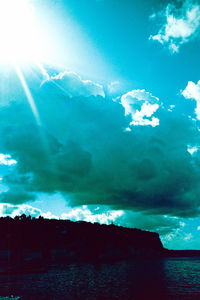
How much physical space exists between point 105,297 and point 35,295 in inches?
616

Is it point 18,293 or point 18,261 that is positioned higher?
→ point 18,261

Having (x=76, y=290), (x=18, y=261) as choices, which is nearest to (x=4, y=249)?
(x=18, y=261)

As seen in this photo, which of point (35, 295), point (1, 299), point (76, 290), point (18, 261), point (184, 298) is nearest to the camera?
point (1, 299)

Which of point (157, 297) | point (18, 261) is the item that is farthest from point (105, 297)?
point (18, 261)

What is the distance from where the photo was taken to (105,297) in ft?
181

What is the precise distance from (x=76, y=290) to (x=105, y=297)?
14.1 meters

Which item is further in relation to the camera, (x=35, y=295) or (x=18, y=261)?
(x=18, y=261)

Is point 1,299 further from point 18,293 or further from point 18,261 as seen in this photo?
point 18,261

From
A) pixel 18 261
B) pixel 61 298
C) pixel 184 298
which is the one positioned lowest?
pixel 184 298

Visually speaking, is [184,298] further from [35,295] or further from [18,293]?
[18,293]

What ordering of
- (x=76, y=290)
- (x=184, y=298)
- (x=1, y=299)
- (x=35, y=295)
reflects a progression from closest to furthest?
(x=1, y=299) → (x=184, y=298) → (x=35, y=295) → (x=76, y=290)

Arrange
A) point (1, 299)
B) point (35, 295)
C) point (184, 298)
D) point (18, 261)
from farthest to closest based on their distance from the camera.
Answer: point (18, 261) → point (35, 295) → point (184, 298) → point (1, 299)

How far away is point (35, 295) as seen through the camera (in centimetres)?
5816

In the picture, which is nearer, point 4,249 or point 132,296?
point 132,296
